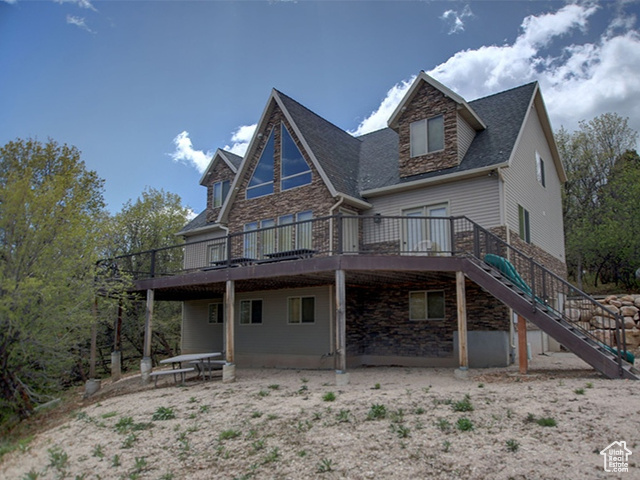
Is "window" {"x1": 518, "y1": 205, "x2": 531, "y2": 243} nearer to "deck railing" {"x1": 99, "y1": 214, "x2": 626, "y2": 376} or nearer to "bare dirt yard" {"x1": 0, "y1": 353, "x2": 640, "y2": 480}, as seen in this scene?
"deck railing" {"x1": 99, "y1": 214, "x2": 626, "y2": 376}

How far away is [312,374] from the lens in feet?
43.7

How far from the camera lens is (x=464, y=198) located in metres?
14.0

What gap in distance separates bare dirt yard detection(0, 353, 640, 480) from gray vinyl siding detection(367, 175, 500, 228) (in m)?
4.68

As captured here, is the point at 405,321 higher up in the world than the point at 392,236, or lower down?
lower down

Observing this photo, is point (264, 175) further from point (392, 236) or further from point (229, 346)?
point (229, 346)

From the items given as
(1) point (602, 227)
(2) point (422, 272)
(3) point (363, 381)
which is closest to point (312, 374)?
(3) point (363, 381)

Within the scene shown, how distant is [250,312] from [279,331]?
176 cm

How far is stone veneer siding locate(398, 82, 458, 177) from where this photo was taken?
14555 mm

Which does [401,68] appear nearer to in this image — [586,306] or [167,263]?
[586,306]

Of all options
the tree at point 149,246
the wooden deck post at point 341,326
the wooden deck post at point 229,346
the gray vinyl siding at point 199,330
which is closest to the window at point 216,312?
the gray vinyl siding at point 199,330

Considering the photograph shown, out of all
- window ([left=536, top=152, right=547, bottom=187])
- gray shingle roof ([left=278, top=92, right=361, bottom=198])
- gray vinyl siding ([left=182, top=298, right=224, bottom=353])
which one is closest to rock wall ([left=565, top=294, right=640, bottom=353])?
window ([left=536, top=152, right=547, bottom=187])

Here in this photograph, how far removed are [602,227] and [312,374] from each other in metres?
20.9

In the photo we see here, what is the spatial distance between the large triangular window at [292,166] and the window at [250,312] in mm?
4550

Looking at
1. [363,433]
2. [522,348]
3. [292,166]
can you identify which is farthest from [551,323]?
[292,166]
